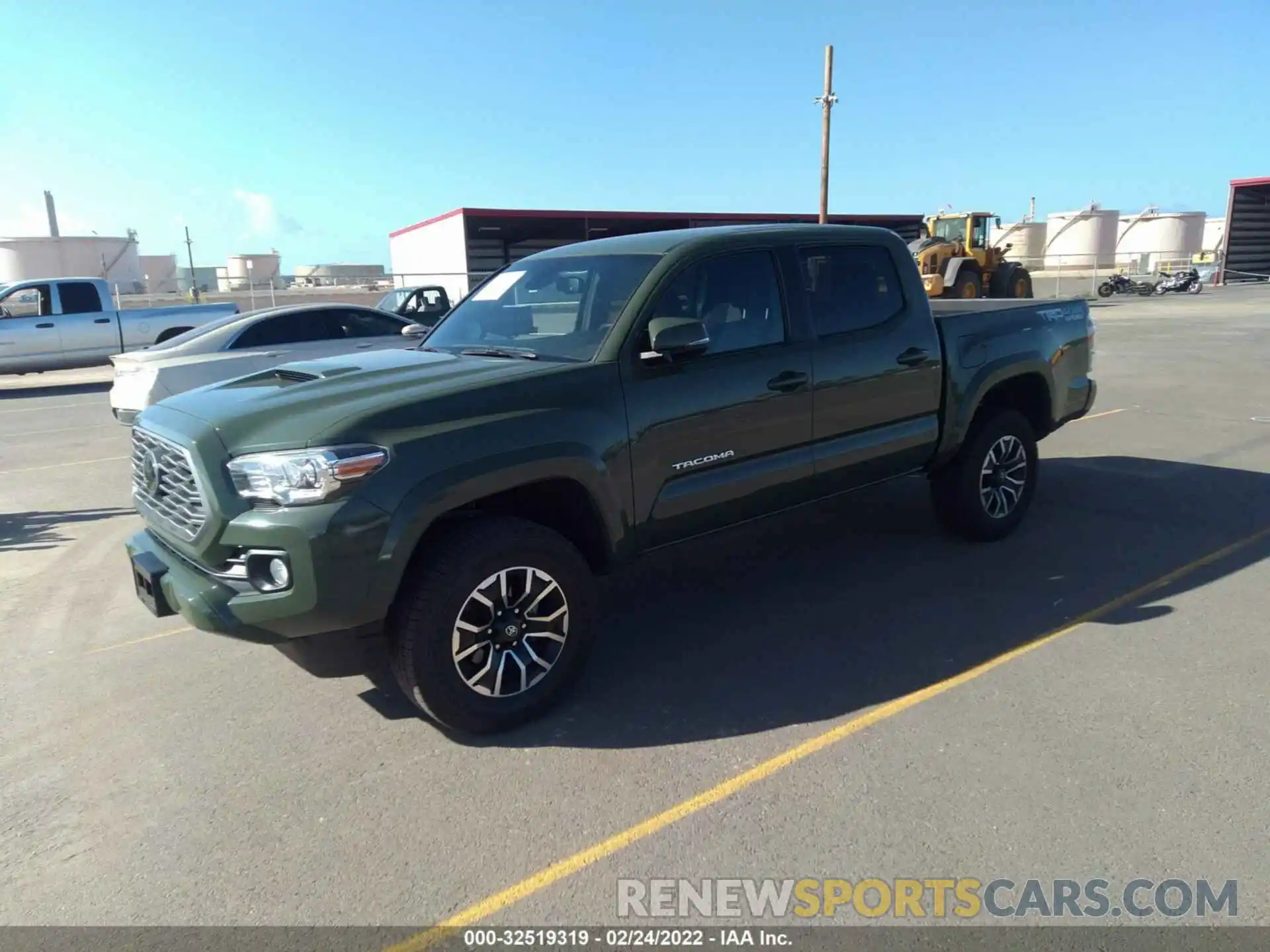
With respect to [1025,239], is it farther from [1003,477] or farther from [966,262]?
[1003,477]

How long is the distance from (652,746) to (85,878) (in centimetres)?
194

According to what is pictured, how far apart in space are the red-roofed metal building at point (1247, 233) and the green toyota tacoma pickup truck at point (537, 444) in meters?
53.0

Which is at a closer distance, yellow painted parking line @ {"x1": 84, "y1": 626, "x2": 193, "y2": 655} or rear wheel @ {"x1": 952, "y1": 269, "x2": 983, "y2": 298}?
yellow painted parking line @ {"x1": 84, "y1": 626, "x2": 193, "y2": 655}

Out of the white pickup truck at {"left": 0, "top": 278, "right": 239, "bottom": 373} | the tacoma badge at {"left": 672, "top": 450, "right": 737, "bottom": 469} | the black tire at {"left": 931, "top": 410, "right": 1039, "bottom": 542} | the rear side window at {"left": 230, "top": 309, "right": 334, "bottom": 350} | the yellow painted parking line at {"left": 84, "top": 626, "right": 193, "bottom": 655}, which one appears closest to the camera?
the tacoma badge at {"left": 672, "top": 450, "right": 737, "bottom": 469}

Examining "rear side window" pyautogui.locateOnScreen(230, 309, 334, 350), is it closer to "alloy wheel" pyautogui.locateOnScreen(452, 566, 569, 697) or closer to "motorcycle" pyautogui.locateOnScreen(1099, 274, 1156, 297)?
"alloy wheel" pyautogui.locateOnScreen(452, 566, 569, 697)

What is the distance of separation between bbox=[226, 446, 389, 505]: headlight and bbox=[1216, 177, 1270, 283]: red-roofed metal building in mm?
55940

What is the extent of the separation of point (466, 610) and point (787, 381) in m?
1.98

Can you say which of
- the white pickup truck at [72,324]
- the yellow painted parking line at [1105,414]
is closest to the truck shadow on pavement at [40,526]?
the yellow painted parking line at [1105,414]

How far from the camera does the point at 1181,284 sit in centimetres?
4172

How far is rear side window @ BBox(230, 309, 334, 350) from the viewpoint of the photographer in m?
10.9

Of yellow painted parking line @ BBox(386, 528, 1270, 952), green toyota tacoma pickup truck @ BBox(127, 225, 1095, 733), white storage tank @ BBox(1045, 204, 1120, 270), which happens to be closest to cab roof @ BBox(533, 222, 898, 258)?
green toyota tacoma pickup truck @ BBox(127, 225, 1095, 733)

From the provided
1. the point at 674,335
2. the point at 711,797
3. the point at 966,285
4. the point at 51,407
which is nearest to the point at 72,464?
the point at 51,407

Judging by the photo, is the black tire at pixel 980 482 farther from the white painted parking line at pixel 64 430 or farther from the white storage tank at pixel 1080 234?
the white storage tank at pixel 1080 234

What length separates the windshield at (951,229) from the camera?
2947 centimetres
